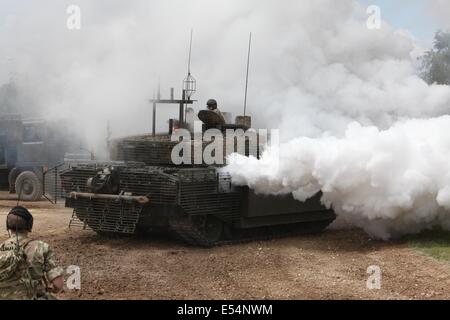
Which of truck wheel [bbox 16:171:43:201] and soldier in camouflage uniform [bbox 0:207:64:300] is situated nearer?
soldier in camouflage uniform [bbox 0:207:64:300]

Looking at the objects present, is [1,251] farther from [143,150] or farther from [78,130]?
[78,130]

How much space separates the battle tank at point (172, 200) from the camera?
33.1 ft

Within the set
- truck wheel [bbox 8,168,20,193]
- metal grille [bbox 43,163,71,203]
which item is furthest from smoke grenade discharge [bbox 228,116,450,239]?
truck wheel [bbox 8,168,20,193]

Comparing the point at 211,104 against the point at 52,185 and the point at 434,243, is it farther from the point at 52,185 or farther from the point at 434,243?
the point at 52,185

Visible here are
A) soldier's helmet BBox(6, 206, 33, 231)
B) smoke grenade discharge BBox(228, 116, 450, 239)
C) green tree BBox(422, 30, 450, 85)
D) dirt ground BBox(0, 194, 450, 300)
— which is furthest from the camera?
green tree BBox(422, 30, 450, 85)

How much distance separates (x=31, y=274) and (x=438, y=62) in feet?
81.3

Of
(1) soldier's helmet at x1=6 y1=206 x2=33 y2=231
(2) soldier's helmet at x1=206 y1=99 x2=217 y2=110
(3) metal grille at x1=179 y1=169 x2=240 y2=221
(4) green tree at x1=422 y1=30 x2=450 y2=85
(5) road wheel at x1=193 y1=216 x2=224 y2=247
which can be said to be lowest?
(5) road wheel at x1=193 y1=216 x2=224 y2=247

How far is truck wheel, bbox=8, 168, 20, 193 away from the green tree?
1629 centimetres

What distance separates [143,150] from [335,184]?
3.42 metres

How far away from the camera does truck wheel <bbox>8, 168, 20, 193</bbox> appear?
60.0ft

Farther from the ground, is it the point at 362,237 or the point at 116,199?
the point at 116,199

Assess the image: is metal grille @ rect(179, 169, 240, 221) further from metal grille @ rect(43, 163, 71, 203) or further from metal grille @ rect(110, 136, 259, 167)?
metal grille @ rect(43, 163, 71, 203)
